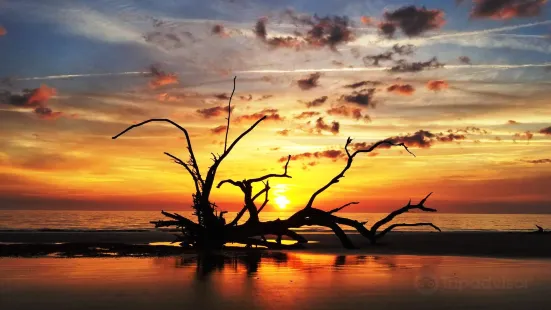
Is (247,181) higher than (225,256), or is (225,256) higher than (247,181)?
(247,181)

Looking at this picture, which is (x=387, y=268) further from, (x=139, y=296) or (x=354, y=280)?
(x=139, y=296)

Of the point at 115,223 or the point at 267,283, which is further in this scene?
the point at 115,223

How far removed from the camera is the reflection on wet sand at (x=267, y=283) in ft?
34.2

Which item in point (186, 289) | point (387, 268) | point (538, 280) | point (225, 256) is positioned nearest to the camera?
point (186, 289)

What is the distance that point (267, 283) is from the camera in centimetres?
1288

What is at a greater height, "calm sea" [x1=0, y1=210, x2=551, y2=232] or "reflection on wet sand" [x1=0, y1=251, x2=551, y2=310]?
"calm sea" [x1=0, y1=210, x2=551, y2=232]

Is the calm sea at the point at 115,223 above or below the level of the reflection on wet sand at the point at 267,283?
above

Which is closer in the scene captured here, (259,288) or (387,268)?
(259,288)

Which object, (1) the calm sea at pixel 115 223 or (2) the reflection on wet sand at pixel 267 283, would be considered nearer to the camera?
(2) the reflection on wet sand at pixel 267 283

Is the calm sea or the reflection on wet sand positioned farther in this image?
the calm sea

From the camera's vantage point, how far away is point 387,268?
54.9ft

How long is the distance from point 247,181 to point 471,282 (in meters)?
12.5

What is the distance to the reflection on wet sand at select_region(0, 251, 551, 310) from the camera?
34.2 ft

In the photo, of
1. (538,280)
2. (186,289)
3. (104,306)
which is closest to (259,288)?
(186,289)
